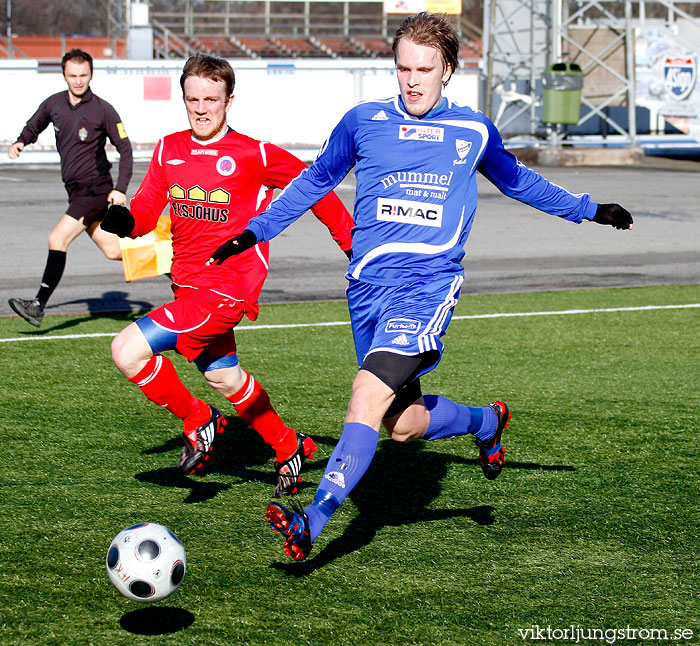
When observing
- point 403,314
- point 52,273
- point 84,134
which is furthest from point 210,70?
point 52,273

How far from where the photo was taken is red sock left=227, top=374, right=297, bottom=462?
571cm

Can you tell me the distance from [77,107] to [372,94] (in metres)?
21.4

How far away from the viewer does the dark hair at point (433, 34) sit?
4.64 meters

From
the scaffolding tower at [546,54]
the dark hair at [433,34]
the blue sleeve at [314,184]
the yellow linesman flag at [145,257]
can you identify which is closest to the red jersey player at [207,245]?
the blue sleeve at [314,184]

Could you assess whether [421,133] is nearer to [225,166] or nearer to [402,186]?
[402,186]

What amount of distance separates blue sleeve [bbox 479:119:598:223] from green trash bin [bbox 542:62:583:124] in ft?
75.7

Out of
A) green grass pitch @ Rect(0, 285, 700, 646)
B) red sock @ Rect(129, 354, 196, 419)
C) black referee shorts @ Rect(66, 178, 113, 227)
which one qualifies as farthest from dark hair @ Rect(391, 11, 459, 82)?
black referee shorts @ Rect(66, 178, 113, 227)

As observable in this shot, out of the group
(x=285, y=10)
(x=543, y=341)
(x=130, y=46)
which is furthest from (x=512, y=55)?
(x=543, y=341)

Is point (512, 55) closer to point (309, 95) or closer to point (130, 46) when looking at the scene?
point (309, 95)

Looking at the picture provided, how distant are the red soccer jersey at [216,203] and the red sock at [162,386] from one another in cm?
44

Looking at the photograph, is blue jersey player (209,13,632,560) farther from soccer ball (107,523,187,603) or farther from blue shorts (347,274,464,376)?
soccer ball (107,523,187,603)

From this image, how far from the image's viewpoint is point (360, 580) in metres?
4.42

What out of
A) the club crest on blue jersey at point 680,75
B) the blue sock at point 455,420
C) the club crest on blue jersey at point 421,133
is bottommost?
the blue sock at point 455,420

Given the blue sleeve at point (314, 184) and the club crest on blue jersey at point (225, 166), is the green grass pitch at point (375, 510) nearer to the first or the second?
the blue sleeve at point (314, 184)
